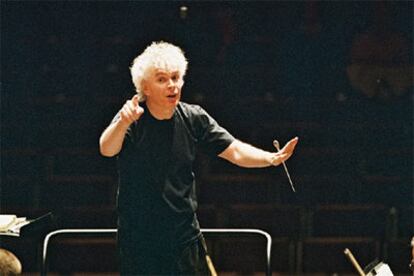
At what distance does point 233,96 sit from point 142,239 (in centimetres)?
299

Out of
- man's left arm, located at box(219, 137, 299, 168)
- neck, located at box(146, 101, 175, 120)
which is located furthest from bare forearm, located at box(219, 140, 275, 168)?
neck, located at box(146, 101, 175, 120)

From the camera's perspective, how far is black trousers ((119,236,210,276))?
257cm

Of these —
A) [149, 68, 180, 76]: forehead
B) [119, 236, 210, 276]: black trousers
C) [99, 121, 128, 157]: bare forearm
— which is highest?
[149, 68, 180, 76]: forehead

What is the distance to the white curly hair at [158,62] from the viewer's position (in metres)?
2.56

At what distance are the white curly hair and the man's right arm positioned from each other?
0.20 m

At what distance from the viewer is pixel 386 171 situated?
16.1ft

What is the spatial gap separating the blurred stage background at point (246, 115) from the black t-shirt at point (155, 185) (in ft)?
5.98

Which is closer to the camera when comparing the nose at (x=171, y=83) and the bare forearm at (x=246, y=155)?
the nose at (x=171, y=83)

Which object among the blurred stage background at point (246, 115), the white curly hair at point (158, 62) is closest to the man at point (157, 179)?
the white curly hair at point (158, 62)

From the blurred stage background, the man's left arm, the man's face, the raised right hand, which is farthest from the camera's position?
the blurred stage background

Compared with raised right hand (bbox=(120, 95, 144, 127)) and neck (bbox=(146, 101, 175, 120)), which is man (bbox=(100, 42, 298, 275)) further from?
raised right hand (bbox=(120, 95, 144, 127))

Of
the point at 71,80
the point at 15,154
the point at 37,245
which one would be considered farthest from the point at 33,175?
the point at 71,80

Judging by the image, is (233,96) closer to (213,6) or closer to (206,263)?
(213,6)

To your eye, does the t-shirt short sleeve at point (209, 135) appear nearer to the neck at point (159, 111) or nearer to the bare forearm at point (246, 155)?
the bare forearm at point (246, 155)
